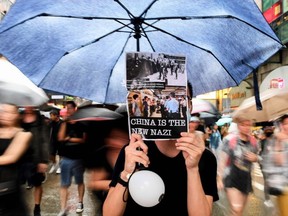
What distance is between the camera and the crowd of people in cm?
189

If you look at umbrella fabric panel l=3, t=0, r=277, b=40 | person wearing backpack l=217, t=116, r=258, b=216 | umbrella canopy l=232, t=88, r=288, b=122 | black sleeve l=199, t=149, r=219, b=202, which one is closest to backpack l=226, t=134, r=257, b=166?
person wearing backpack l=217, t=116, r=258, b=216

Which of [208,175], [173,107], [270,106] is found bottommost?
[208,175]

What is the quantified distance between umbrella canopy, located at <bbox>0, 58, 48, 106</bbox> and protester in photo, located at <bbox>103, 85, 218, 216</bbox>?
239 centimetres

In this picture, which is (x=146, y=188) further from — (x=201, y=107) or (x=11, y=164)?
(x=201, y=107)

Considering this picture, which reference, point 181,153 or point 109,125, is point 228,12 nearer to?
point 181,153

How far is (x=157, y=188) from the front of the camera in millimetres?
1800

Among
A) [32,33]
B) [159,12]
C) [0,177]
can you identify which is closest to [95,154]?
[0,177]

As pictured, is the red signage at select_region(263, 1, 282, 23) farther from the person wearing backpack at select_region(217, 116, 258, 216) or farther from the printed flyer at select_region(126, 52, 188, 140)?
the printed flyer at select_region(126, 52, 188, 140)

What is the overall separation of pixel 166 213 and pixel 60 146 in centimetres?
497

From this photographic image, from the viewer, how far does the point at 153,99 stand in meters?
1.89

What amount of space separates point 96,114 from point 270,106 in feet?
7.91

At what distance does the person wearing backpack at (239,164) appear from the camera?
543cm

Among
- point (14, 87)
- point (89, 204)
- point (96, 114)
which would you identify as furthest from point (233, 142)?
point (89, 204)

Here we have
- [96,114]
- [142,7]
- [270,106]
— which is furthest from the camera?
[270,106]
